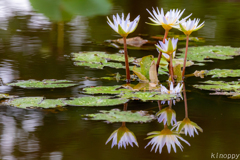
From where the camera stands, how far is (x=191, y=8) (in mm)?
4668

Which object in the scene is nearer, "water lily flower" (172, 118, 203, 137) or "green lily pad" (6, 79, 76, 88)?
"water lily flower" (172, 118, 203, 137)

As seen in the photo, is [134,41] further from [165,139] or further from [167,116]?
[165,139]

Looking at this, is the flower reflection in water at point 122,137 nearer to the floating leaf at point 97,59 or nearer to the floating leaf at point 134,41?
the floating leaf at point 97,59

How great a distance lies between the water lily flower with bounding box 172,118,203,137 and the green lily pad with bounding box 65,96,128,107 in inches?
10.9

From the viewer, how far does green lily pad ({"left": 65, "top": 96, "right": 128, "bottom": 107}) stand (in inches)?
57.3

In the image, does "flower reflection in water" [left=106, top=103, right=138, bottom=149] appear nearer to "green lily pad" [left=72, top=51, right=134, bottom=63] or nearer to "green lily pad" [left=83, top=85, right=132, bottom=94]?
"green lily pad" [left=83, top=85, right=132, bottom=94]

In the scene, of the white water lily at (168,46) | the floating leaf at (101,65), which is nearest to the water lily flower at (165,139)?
the white water lily at (168,46)

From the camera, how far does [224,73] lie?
1.98 meters

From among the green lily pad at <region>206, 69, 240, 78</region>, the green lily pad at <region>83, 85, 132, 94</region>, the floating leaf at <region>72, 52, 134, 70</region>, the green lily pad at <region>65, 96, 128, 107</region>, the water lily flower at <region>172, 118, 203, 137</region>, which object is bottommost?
the water lily flower at <region>172, 118, 203, 137</region>

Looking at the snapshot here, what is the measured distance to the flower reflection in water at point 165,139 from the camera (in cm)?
110

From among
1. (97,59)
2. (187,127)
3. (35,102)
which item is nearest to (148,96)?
(187,127)

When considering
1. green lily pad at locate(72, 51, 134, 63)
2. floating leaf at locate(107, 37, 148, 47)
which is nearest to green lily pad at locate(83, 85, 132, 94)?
green lily pad at locate(72, 51, 134, 63)

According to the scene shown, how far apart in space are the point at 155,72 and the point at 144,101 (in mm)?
355

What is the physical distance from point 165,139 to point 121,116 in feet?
0.71
